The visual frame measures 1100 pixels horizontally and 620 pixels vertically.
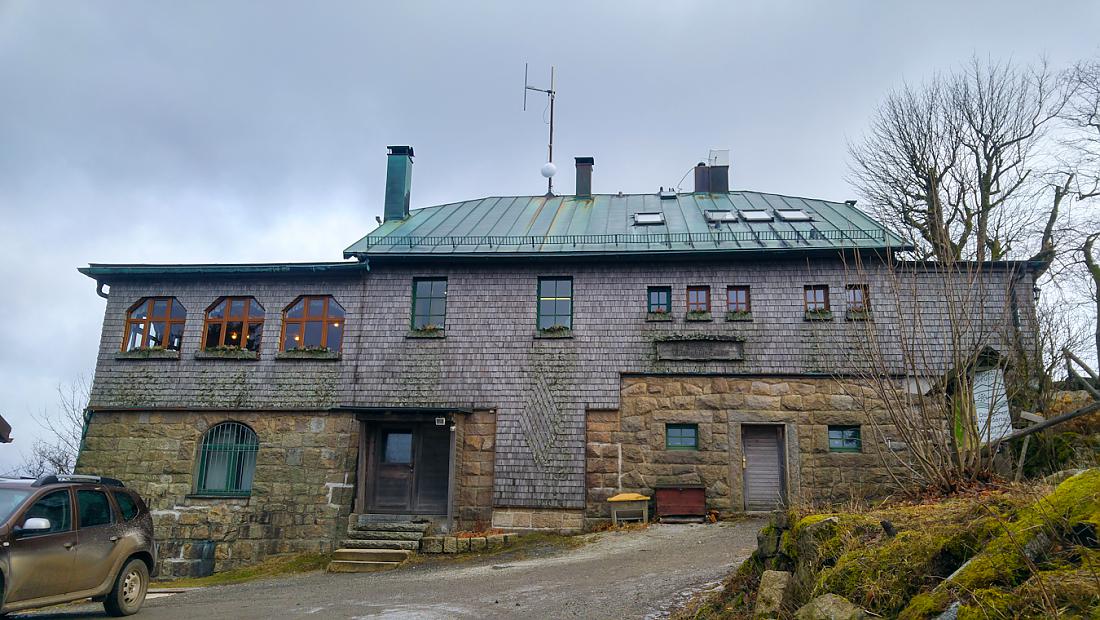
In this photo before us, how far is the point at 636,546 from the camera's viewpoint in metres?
13.4

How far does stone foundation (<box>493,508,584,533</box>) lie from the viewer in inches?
630

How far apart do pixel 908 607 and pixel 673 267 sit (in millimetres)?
12818

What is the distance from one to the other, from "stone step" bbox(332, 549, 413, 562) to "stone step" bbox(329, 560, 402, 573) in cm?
12

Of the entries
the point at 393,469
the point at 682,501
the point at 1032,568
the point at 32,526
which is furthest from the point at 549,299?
the point at 1032,568

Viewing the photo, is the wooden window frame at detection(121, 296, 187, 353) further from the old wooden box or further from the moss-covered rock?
the moss-covered rock

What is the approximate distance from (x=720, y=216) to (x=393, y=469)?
9875 millimetres

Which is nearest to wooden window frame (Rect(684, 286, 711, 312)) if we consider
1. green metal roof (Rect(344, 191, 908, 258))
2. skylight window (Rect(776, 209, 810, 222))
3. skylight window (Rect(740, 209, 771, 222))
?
green metal roof (Rect(344, 191, 908, 258))

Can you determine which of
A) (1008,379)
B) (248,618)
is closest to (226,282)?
(248,618)

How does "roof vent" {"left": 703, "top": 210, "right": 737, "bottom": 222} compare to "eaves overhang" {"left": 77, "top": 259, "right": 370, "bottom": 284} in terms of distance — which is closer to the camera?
"eaves overhang" {"left": 77, "top": 259, "right": 370, "bottom": 284}

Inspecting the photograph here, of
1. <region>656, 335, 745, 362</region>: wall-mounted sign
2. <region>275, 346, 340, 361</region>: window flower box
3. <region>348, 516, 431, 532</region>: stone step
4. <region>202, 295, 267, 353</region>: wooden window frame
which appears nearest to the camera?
<region>348, 516, 431, 532</region>: stone step

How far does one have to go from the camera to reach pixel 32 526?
775 cm

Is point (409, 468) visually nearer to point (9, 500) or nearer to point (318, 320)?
point (318, 320)

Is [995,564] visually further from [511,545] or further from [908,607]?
[511,545]

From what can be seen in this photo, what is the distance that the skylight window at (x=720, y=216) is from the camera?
19.0m
